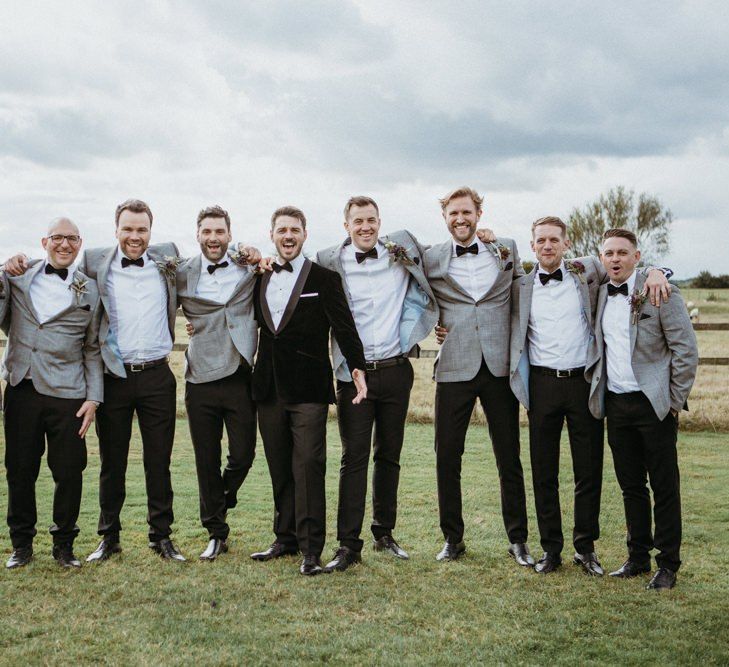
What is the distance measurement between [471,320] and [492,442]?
833 mm

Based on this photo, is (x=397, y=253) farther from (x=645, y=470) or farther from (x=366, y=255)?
(x=645, y=470)

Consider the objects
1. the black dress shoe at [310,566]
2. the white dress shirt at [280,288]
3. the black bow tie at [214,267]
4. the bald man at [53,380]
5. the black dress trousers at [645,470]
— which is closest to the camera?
the black dress trousers at [645,470]

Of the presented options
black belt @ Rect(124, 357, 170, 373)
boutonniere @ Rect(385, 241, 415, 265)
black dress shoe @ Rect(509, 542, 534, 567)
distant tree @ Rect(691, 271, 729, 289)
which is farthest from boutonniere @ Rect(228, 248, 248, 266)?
distant tree @ Rect(691, 271, 729, 289)

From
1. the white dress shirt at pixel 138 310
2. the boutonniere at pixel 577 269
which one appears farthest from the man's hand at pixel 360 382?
the boutonniere at pixel 577 269

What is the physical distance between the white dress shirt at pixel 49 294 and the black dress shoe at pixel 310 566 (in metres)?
2.23

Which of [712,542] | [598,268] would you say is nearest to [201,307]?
[598,268]

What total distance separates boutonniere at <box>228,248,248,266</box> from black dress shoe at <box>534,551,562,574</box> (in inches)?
109

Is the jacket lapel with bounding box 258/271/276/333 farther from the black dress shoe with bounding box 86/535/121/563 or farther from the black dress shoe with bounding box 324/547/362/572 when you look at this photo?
the black dress shoe with bounding box 86/535/121/563

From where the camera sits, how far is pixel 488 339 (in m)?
5.41

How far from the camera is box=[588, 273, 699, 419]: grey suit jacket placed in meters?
4.90

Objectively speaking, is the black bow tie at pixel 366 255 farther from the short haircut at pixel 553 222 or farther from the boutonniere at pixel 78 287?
the boutonniere at pixel 78 287

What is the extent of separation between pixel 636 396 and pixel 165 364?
3.08 m

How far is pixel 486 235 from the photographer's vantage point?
557 cm

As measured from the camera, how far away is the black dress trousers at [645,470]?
4.98 metres
